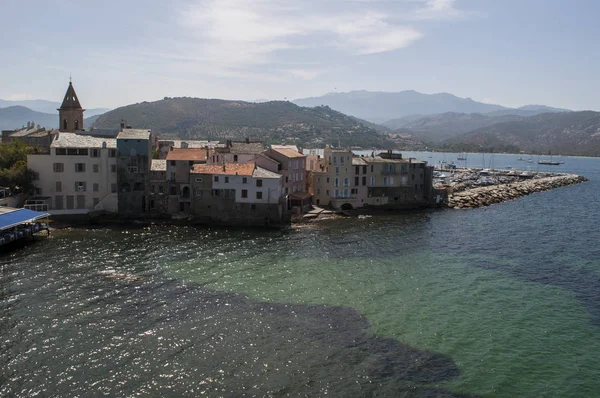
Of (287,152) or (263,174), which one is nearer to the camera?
(263,174)

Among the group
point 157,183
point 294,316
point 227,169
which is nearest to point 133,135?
point 157,183

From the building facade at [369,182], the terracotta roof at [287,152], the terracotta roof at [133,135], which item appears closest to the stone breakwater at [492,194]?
the building facade at [369,182]

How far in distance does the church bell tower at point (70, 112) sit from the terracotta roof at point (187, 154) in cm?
2739

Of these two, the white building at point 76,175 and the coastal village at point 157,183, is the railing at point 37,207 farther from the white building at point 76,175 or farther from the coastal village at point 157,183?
Answer: the white building at point 76,175

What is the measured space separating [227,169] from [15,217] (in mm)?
28017

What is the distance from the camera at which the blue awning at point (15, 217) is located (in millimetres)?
52812

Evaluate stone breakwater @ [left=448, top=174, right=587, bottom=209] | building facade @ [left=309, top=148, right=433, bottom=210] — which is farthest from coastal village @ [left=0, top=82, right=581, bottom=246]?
stone breakwater @ [left=448, top=174, right=587, bottom=209]

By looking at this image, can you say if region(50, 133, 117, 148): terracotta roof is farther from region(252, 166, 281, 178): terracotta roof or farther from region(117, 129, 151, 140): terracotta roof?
region(252, 166, 281, 178): terracotta roof

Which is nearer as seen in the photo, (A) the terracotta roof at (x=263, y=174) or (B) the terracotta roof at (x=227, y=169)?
(A) the terracotta roof at (x=263, y=174)

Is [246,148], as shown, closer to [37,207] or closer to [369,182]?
[369,182]

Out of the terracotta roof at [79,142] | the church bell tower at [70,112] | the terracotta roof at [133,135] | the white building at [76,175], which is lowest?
the white building at [76,175]

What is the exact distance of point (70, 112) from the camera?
296 ft

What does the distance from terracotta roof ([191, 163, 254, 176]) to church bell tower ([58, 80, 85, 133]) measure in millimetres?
34521

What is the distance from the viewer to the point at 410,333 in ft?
111
